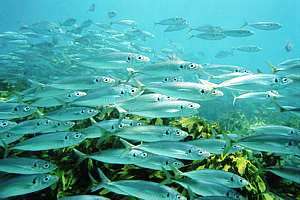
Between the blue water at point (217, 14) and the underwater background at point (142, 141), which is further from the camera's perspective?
the blue water at point (217, 14)

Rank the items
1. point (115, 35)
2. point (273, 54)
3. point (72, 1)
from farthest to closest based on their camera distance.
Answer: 1. point (273, 54)
2. point (72, 1)
3. point (115, 35)

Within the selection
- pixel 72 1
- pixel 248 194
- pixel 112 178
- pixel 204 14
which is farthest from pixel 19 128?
pixel 204 14

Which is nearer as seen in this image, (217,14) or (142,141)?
(142,141)

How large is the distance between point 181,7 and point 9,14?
107387 mm

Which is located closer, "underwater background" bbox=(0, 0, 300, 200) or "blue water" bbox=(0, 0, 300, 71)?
"underwater background" bbox=(0, 0, 300, 200)

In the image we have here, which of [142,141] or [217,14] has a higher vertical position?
[217,14]

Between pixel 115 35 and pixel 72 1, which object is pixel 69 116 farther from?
pixel 72 1

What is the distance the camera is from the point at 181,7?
181 metres

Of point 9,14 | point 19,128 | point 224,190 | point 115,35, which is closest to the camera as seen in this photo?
point 224,190

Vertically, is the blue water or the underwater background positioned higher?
the blue water

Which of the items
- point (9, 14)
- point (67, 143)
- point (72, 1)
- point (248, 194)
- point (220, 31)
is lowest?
point (248, 194)

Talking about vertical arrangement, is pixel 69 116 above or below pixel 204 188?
above

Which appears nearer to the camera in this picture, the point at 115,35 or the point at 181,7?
the point at 115,35

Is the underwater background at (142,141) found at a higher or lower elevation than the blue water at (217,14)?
lower
